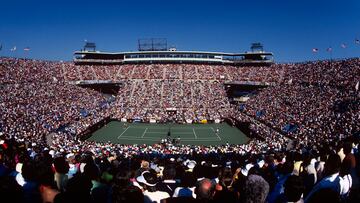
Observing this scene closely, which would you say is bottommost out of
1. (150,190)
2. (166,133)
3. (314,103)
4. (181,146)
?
(166,133)

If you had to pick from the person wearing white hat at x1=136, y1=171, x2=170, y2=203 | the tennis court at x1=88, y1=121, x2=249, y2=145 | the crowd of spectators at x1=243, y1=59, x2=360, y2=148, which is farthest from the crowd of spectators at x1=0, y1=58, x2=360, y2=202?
the tennis court at x1=88, y1=121, x2=249, y2=145

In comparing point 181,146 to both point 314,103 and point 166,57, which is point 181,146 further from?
point 166,57

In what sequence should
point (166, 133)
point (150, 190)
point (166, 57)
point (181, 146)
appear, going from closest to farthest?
1. point (150, 190)
2. point (181, 146)
3. point (166, 133)
4. point (166, 57)

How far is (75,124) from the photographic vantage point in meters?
43.0

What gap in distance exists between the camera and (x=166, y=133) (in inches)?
1762

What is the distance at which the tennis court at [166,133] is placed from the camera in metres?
39.3

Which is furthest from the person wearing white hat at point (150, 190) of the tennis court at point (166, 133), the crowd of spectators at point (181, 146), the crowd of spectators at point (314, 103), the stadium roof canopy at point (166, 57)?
the stadium roof canopy at point (166, 57)

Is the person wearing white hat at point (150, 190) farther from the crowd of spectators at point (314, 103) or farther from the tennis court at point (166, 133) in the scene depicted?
the tennis court at point (166, 133)

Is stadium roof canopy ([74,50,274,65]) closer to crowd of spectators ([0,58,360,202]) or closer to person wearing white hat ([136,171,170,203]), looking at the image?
crowd of spectators ([0,58,360,202])

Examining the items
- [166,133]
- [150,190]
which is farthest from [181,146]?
[150,190]

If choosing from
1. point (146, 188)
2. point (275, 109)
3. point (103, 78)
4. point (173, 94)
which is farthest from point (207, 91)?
point (146, 188)

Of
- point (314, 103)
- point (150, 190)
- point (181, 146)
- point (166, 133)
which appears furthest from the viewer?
point (314, 103)

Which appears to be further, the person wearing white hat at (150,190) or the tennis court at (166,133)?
the tennis court at (166,133)

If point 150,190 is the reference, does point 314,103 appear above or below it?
below
